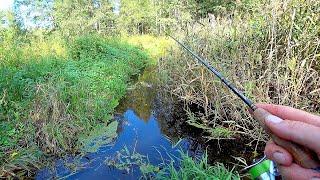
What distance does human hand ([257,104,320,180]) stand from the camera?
915 millimetres

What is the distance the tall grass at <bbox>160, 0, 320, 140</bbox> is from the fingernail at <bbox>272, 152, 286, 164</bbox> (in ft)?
12.7

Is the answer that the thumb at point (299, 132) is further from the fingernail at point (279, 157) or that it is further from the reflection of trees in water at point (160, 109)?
the reflection of trees in water at point (160, 109)

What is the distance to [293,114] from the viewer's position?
110cm

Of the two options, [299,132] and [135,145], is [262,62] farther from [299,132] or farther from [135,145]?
[299,132]

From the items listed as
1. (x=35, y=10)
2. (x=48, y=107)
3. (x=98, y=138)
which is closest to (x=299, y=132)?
(x=48, y=107)

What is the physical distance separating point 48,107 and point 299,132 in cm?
528

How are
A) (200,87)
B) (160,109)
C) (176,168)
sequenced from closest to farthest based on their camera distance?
(176,168)
(200,87)
(160,109)

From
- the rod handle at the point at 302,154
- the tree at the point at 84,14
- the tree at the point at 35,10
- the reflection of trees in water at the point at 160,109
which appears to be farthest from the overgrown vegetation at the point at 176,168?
the tree at the point at 35,10

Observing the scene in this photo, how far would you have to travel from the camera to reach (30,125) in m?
5.46

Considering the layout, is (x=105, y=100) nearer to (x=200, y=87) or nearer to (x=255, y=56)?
(x=200, y=87)

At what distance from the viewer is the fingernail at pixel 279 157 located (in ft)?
3.23

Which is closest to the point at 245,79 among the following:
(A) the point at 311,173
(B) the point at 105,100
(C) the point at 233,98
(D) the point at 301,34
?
(C) the point at 233,98

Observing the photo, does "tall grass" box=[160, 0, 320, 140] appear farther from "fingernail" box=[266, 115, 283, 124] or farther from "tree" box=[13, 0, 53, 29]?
"tree" box=[13, 0, 53, 29]

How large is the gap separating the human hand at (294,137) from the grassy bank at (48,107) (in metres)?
4.22
